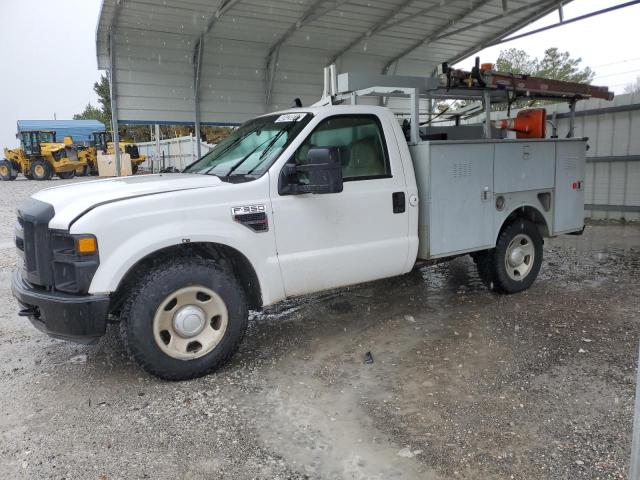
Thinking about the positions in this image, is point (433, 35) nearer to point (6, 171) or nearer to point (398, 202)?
point (398, 202)

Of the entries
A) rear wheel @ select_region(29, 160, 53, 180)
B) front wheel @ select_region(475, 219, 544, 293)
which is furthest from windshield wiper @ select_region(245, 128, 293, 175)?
rear wheel @ select_region(29, 160, 53, 180)

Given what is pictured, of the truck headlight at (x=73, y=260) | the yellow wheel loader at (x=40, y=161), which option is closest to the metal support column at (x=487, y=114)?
the truck headlight at (x=73, y=260)

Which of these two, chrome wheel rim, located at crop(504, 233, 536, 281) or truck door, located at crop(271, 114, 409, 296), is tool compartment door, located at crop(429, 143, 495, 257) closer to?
truck door, located at crop(271, 114, 409, 296)

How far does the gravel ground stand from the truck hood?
4.34 feet

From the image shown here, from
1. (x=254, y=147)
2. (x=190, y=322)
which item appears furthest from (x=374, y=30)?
(x=190, y=322)

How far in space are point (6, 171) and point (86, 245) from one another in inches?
1210

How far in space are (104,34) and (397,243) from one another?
866 cm

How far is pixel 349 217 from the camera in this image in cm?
460

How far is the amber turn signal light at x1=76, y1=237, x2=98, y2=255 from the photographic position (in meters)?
3.55

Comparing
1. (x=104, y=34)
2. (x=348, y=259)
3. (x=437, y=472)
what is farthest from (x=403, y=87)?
(x=104, y=34)

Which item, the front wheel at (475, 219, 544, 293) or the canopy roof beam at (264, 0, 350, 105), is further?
the canopy roof beam at (264, 0, 350, 105)

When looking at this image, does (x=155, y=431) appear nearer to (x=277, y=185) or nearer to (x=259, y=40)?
(x=277, y=185)

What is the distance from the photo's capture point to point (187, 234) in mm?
3854

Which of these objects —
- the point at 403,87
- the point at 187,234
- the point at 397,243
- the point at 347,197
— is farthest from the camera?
the point at 403,87
